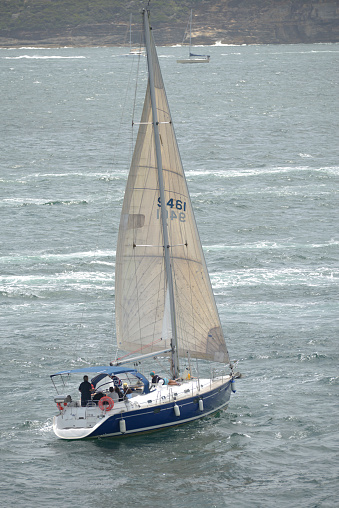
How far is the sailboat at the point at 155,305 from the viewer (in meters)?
38.2

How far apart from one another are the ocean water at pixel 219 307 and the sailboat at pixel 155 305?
1.41 metres

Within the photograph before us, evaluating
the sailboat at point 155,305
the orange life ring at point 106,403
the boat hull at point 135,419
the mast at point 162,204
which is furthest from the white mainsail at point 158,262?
the orange life ring at point 106,403

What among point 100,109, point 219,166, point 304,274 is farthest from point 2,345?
point 100,109

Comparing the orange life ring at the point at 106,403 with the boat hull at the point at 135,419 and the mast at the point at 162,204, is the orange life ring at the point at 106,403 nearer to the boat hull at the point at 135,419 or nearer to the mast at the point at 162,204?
the boat hull at the point at 135,419

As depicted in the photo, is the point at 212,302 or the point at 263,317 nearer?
the point at 212,302

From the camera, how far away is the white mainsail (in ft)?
129

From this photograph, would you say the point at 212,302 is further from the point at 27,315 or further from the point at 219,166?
the point at 219,166

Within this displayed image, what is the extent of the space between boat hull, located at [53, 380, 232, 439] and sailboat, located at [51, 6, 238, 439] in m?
0.04

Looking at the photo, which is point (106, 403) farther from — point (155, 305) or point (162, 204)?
point (162, 204)

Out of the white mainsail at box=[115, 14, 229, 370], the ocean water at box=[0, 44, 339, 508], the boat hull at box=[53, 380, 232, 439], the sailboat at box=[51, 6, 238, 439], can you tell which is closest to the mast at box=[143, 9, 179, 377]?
the sailboat at box=[51, 6, 238, 439]

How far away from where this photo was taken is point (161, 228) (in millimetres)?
39938

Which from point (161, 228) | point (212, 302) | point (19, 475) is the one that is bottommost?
point (19, 475)

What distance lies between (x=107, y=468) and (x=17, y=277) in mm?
32637

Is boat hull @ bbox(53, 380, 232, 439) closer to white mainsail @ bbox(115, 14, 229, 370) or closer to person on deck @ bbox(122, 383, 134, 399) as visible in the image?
person on deck @ bbox(122, 383, 134, 399)
